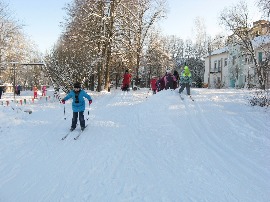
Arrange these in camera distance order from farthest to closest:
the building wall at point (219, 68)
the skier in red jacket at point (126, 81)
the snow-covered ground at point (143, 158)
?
1. the building wall at point (219, 68)
2. the skier in red jacket at point (126, 81)
3. the snow-covered ground at point (143, 158)

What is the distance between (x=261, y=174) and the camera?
625 centimetres

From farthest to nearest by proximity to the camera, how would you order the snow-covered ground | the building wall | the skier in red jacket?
the building wall → the skier in red jacket → the snow-covered ground

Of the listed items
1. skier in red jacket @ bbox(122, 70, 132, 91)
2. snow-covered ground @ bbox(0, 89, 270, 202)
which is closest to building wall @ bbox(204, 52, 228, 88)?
skier in red jacket @ bbox(122, 70, 132, 91)

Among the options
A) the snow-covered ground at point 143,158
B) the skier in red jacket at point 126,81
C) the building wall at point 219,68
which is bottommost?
the snow-covered ground at point 143,158

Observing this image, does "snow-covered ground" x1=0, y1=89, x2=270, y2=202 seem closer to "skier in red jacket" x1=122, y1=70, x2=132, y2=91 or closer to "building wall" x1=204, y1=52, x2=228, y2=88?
"skier in red jacket" x1=122, y1=70, x2=132, y2=91

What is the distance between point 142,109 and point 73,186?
894cm

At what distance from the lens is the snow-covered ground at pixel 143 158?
5.32 m

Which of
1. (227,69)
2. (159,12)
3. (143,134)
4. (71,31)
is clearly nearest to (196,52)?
(227,69)

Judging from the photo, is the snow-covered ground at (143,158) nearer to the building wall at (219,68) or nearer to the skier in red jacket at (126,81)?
the skier in red jacket at (126,81)

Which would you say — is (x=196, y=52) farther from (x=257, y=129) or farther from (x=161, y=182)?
(x=161, y=182)

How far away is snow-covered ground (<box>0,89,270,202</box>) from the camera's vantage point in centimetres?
532

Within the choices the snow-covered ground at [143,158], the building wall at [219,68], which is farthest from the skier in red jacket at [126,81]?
the building wall at [219,68]

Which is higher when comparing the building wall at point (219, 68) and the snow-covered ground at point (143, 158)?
the building wall at point (219, 68)

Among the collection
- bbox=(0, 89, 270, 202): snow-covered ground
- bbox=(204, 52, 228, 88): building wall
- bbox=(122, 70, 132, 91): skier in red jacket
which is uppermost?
bbox=(204, 52, 228, 88): building wall
